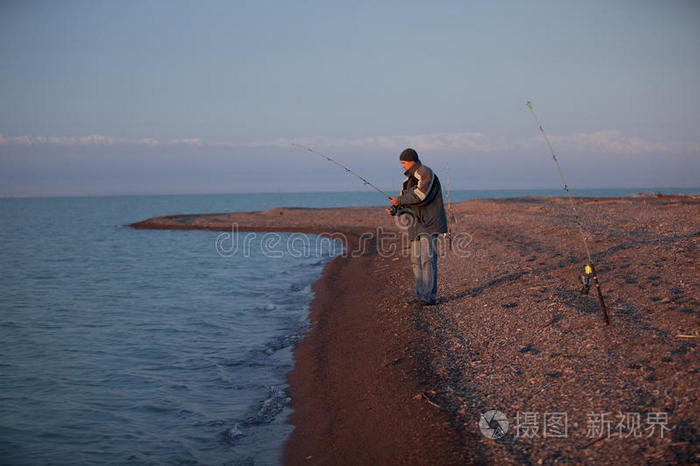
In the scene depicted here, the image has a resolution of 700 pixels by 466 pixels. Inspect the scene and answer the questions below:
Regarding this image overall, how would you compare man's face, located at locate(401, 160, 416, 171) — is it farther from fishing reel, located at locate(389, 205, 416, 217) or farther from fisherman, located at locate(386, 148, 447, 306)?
fishing reel, located at locate(389, 205, 416, 217)

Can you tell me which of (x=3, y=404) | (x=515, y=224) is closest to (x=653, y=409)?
(x=3, y=404)

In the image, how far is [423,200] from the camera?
6516 mm

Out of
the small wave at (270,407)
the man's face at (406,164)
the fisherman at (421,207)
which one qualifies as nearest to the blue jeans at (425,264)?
the fisherman at (421,207)

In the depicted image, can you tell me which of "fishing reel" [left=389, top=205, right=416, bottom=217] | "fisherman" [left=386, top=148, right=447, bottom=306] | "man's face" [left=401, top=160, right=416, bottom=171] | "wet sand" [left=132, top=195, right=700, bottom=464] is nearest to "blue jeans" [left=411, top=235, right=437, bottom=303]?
"fisherman" [left=386, top=148, right=447, bottom=306]

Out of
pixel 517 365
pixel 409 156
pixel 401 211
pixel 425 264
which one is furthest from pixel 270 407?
pixel 409 156

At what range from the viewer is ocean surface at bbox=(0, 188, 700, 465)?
460 centimetres

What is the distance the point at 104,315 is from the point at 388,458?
27.8 ft

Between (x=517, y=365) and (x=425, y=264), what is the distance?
2.40 m

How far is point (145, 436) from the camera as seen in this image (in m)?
4.77

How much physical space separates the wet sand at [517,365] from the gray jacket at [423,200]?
1.26 metres

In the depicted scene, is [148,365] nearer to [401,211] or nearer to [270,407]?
[270,407]

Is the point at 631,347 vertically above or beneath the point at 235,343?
above

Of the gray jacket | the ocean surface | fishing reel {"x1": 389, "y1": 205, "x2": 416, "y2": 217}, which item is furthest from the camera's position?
fishing reel {"x1": 389, "y1": 205, "x2": 416, "y2": 217}

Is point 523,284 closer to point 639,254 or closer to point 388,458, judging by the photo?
point 639,254
